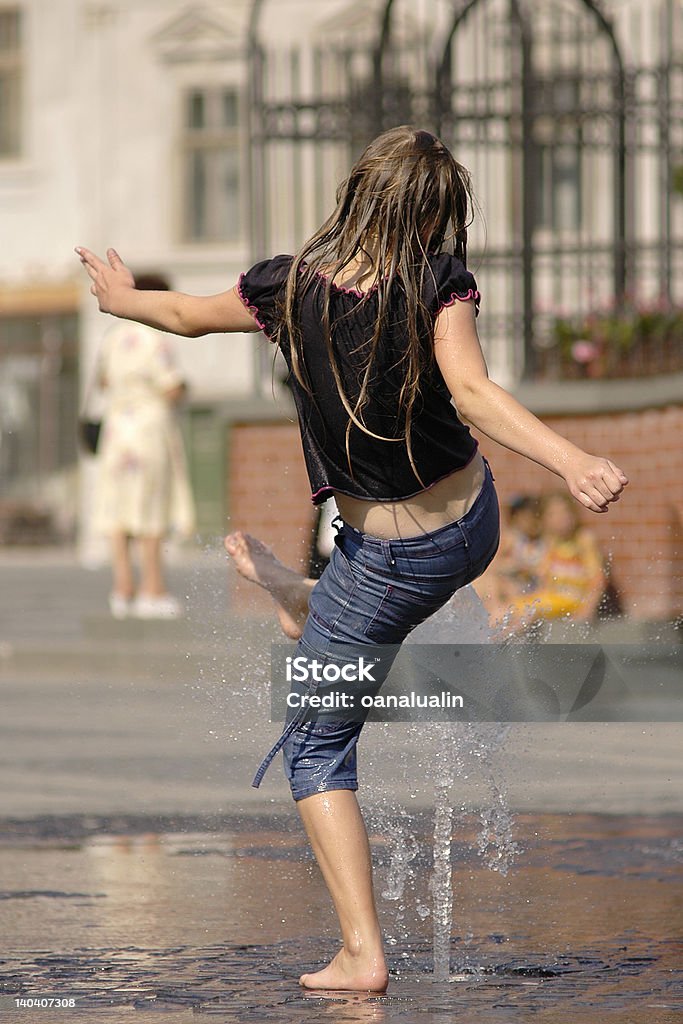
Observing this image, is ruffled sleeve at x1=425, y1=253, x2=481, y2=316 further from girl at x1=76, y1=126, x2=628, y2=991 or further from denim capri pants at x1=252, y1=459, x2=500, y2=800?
denim capri pants at x1=252, y1=459, x2=500, y2=800

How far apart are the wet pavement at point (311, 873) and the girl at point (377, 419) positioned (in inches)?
13.1

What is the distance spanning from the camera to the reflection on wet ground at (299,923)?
156 inches

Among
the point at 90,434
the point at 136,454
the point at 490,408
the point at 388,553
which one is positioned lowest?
the point at 136,454

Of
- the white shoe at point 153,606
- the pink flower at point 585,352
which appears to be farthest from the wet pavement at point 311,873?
the pink flower at point 585,352

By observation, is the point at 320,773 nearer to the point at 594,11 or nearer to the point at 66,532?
the point at 594,11

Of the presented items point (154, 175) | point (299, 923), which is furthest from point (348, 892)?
point (154, 175)

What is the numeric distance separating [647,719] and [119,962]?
5.00 ft

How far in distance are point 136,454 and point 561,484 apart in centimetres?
254

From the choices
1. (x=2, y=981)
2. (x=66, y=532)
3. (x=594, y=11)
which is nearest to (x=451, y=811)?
(x=2, y=981)

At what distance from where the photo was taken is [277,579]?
457cm

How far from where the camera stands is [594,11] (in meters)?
13.5

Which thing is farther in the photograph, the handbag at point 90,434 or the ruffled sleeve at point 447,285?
the handbag at point 90,434

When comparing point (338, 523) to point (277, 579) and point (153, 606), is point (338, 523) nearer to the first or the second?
point (277, 579)

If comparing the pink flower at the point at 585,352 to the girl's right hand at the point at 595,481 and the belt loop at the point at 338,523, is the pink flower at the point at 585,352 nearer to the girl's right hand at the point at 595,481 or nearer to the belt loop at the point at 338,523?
the belt loop at the point at 338,523
